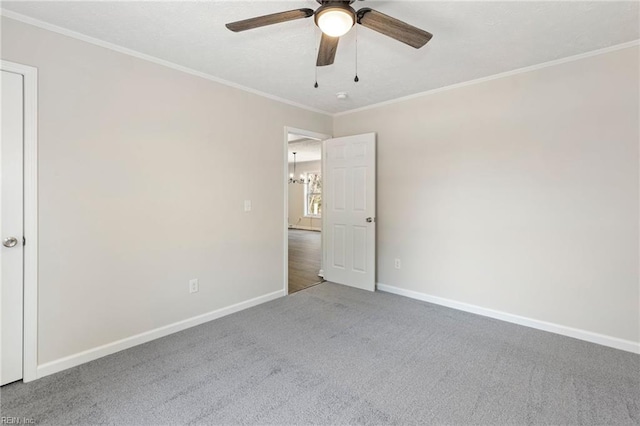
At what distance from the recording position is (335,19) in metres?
1.62

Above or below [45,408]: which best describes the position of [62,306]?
above

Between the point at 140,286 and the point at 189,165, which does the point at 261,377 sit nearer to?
the point at 140,286

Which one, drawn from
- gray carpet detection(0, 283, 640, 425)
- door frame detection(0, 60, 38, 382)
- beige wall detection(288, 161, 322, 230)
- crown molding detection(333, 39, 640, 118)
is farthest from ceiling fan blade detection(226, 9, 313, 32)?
beige wall detection(288, 161, 322, 230)

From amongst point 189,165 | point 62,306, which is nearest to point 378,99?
point 189,165

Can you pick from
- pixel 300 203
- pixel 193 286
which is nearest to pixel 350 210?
pixel 193 286

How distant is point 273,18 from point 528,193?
8.99ft

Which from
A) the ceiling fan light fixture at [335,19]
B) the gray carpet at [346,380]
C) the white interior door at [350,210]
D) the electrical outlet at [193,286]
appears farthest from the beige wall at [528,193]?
the electrical outlet at [193,286]

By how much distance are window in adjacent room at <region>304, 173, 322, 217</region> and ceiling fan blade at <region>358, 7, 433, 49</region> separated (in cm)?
932

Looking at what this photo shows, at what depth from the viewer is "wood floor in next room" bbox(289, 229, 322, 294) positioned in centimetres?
452

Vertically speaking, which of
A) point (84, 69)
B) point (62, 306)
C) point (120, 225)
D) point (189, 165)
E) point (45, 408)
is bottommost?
point (45, 408)

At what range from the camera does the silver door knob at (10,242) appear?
6.74 feet

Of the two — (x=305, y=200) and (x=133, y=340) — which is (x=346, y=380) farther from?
(x=305, y=200)

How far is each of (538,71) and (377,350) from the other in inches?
115

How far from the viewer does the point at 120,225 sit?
256 cm
